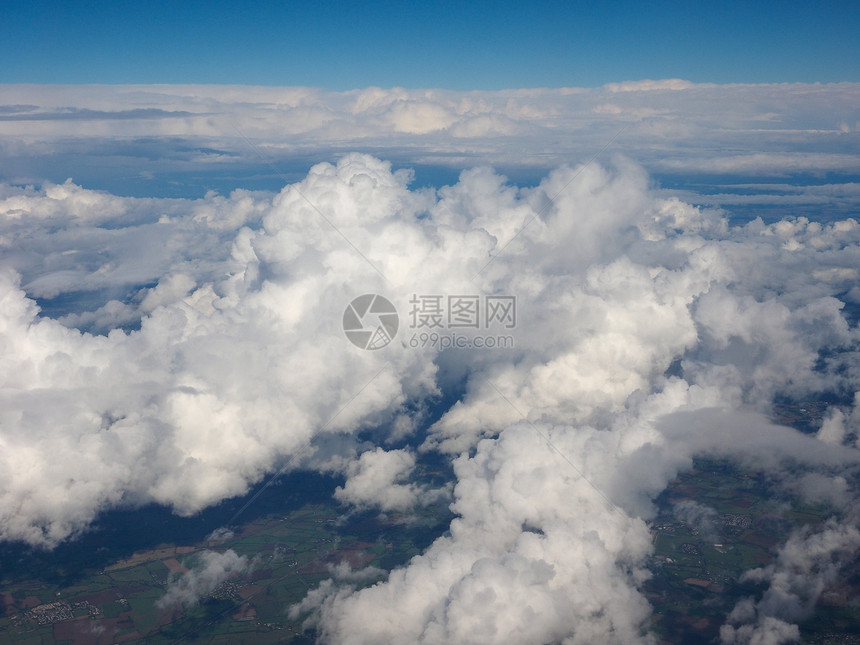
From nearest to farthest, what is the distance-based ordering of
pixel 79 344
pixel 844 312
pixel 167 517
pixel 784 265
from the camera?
pixel 79 344, pixel 167 517, pixel 844 312, pixel 784 265

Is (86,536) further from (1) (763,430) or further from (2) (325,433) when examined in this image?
(1) (763,430)

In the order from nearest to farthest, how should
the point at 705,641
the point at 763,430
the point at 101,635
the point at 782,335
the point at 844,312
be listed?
the point at 705,641 < the point at 101,635 < the point at 763,430 < the point at 782,335 < the point at 844,312

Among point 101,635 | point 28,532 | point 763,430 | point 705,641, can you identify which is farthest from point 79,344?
point 763,430

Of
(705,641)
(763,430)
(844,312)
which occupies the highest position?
(844,312)

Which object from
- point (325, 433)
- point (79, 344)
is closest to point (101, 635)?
point (79, 344)

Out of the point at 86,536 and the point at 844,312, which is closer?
the point at 86,536

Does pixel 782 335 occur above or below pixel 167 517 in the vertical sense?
above

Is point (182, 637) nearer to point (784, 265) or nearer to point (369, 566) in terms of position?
point (369, 566)

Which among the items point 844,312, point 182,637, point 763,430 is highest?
point 844,312

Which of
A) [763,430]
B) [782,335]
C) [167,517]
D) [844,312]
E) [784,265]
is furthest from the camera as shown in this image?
[784,265]
